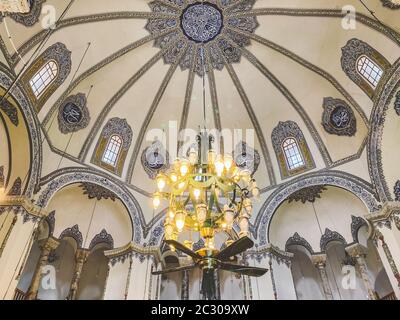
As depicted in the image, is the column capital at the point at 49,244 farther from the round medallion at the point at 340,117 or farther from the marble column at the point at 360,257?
the round medallion at the point at 340,117

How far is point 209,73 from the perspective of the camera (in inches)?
520

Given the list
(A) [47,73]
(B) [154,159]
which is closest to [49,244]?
(B) [154,159]

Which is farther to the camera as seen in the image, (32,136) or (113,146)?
(113,146)

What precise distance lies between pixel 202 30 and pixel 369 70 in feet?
20.3

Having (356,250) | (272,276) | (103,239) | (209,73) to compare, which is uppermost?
(209,73)

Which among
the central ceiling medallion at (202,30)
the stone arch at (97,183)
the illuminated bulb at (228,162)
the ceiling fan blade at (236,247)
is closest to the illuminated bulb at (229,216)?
the ceiling fan blade at (236,247)

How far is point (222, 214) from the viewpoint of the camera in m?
5.99

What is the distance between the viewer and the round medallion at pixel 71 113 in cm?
1102

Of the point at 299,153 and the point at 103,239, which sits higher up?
the point at 299,153

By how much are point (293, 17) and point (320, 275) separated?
A: 9.49 meters

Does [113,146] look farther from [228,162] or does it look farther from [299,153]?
[299,153]

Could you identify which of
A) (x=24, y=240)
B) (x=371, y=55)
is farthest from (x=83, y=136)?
(x=371, y=55)
